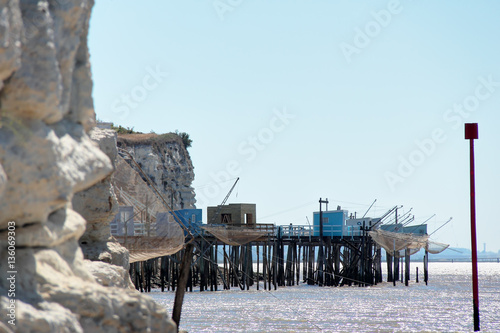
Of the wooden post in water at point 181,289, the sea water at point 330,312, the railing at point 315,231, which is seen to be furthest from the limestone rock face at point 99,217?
the railing at point 315,231

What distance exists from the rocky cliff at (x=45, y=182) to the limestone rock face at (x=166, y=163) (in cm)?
4669

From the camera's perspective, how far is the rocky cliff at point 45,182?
16.4 ft

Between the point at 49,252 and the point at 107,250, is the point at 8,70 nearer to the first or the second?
the point at 49,252

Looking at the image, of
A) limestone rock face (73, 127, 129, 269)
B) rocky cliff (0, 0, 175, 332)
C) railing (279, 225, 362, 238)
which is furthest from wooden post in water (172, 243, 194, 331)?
railing (279, 225, 362, 238)

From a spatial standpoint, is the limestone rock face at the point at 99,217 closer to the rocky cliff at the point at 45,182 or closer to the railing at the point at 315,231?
the rocky cliff at the point at 45,182

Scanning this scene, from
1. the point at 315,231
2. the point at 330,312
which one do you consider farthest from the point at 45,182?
the point at 315,231

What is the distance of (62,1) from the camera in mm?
5758

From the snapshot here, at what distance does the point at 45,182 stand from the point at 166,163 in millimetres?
51990

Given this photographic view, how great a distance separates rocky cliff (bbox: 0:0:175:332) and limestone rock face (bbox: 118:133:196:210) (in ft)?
153

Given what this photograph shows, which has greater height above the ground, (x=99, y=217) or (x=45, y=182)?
(x=45, y=182)

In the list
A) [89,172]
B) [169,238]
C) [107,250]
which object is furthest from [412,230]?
[89,172]

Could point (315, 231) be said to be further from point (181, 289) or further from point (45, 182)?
point (45, 182)

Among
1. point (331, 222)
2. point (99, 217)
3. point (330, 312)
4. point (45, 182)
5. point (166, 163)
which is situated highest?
point (166, 163)

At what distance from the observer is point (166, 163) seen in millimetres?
57000
